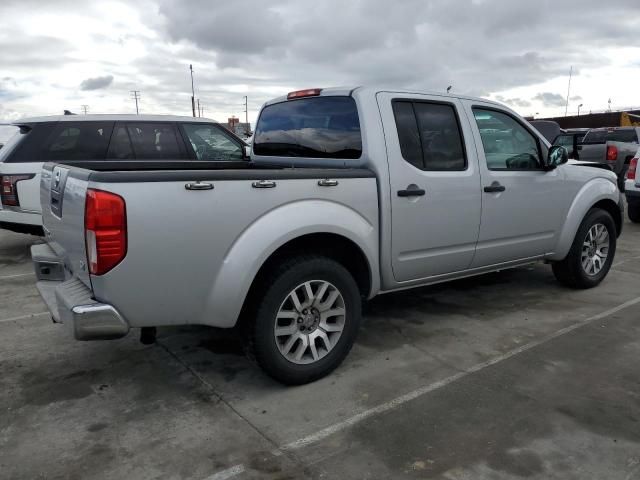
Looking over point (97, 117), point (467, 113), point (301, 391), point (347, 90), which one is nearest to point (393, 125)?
point (347, 90)

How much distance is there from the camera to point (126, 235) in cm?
263

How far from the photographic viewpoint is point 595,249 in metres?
5.45

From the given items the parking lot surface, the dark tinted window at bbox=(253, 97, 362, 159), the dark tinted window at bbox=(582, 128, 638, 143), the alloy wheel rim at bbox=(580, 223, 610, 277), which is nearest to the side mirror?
the alloy wheel rim at bbox=(580, 223, 610, 277)

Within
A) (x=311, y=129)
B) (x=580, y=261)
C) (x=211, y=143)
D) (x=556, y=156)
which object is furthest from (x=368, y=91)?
(x=211, y=143)

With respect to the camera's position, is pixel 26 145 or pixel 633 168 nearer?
pixel 26 145

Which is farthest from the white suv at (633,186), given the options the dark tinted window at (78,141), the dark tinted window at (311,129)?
the dark tinted window at (78,141)

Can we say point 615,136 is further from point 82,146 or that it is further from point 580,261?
point 82,146

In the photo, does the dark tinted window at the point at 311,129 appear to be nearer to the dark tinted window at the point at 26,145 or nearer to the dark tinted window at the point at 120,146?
the dark tinted window at the point at 120,146

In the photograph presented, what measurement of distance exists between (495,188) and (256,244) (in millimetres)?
2226

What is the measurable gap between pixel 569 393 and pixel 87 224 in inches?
116

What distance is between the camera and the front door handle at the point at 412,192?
3.67 m

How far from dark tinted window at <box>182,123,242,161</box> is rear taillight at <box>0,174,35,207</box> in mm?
2097

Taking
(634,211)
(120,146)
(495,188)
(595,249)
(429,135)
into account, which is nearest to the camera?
(429,135)

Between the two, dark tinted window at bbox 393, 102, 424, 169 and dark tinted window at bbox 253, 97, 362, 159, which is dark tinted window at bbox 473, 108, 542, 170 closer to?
dark tinted window at bbox 393, 102, 424, 169
